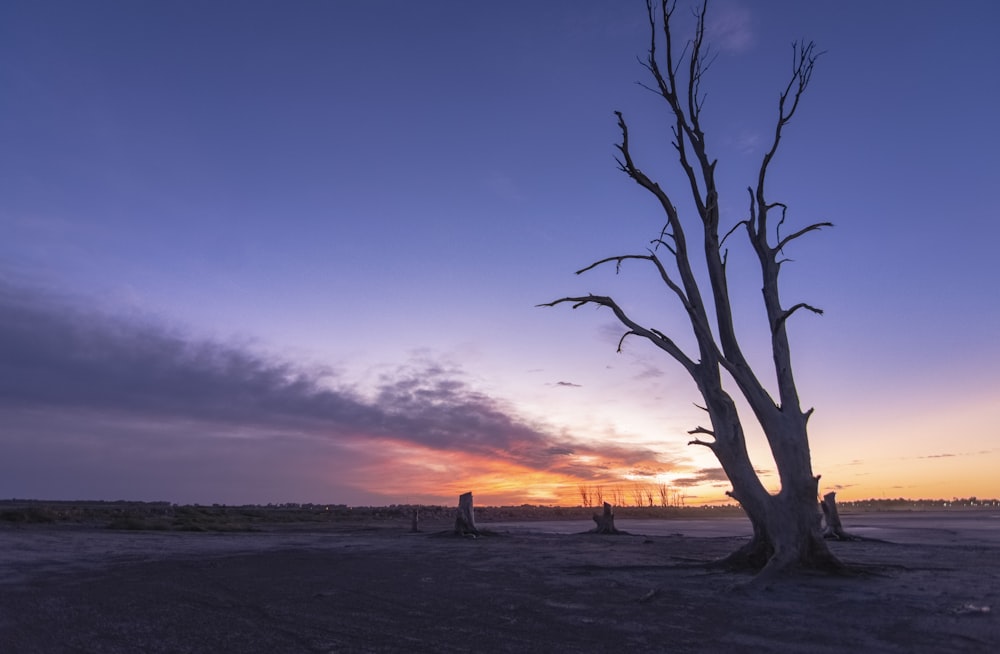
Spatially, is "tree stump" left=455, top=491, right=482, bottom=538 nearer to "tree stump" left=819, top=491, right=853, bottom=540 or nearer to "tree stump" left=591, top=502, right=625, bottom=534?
"tree stump" left=591, top=502, right=625, bottom=534

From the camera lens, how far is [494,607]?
8.77 metres

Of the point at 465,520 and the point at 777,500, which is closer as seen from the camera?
the point at 777,500

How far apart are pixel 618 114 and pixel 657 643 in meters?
12.0

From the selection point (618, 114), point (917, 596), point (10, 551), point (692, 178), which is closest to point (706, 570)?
point (917, 596)

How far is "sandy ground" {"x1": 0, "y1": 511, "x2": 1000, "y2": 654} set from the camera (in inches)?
261

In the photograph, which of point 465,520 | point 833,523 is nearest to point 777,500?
point 833,523

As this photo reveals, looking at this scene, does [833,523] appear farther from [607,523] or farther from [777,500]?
[777,500]

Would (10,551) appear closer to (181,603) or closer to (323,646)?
(181,603)

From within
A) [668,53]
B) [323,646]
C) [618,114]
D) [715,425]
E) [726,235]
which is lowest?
[323,646]

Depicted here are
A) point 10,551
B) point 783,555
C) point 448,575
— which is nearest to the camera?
point 783,555

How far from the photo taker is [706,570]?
13141 mm

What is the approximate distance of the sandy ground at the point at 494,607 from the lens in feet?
21.8

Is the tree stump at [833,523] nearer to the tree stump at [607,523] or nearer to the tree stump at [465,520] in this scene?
the tree stump at [607,523]

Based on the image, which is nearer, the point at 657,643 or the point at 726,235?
the point at 657,643
